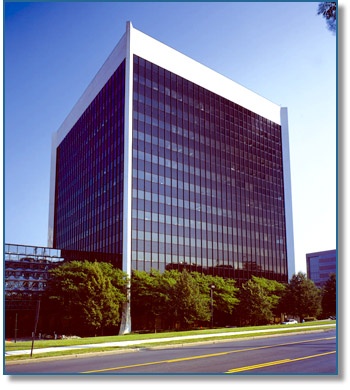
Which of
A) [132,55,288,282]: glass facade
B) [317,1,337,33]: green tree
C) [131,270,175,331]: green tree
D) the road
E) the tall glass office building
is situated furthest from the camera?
[132,55,288,282]: glass facade

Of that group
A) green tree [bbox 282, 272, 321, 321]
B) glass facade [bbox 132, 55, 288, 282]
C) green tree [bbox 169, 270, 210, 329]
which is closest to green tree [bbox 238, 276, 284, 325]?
green tree [bbox 282, 272, 321, 321]

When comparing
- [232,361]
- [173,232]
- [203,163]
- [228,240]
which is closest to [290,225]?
[228,240]

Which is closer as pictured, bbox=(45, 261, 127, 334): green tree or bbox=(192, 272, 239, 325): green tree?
bbox=(45, 261, 127, 334): green tree

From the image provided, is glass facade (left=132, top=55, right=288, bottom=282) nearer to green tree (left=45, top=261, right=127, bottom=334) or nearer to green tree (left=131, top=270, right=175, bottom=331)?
green tree (left=131, top=270, right=175, bottom=331)

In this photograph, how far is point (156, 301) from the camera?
1631 inches

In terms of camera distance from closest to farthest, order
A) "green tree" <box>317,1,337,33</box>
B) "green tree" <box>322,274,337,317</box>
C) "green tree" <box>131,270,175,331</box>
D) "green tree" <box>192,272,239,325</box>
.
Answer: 1. "green tree" <box>317,1,337,33</box>
2. "green tree" <box>322,274,337,317</box>
3. "green tree" <box>131,270,175,331</box>
4. "green tree" <box>192,272,239,325</box>

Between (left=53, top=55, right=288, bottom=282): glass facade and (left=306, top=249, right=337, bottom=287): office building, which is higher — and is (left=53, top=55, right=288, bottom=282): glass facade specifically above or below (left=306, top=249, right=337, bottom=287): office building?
above

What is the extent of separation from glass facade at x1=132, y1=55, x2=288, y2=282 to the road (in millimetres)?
29803

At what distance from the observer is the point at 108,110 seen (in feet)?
179

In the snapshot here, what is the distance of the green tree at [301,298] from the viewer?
41969 mm

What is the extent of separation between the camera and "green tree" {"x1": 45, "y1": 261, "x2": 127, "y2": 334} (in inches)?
1407

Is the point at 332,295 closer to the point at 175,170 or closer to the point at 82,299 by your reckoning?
the point at 82,299

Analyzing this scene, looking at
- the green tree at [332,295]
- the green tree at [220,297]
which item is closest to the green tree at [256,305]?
the green tree at [220,297]
